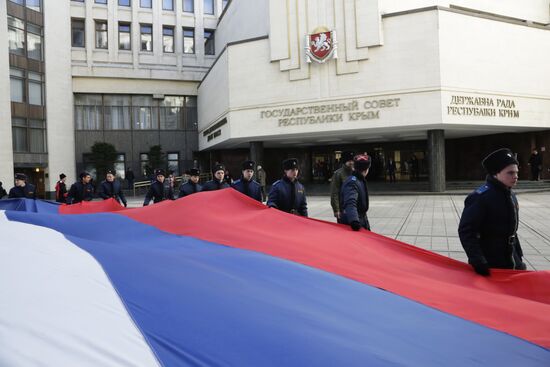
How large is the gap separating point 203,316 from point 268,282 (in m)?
0.81

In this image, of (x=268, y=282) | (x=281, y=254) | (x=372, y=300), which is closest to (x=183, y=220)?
(x=281, y=254)

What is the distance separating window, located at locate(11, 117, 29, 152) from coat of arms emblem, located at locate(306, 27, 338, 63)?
810 inches

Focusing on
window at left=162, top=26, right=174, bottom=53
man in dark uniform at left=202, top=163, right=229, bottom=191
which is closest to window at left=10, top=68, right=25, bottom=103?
window at left=162, top=26, right=174, bottom=53

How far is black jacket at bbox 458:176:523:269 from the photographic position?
3.54 metres

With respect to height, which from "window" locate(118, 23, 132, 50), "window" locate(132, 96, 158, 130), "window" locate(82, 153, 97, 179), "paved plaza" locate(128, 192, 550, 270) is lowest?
"paved plaza" locate(128, 192, 550, 270)

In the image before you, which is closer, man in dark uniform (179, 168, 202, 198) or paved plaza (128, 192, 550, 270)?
paved plaza (128, 192, 550, 270)

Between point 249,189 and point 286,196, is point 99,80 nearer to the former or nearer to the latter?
point 249,189

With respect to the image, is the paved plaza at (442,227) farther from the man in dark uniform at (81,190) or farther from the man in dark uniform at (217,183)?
the man in dark uniform at (81,190)

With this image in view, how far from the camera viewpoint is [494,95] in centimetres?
2398

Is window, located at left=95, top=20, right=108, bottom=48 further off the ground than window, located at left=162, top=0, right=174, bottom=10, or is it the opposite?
window, located at left=162, top=0, right=174, bottom=10

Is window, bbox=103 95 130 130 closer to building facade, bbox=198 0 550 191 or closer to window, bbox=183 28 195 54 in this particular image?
window, bbox=183 28 195 54

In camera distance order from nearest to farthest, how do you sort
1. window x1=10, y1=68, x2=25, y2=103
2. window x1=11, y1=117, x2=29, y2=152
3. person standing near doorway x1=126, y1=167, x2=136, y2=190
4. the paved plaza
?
the paved plaza → window x1=10, y1=68, x2=25, y2=103 → window x1=11, y1=117, x2=29, y2=152 → person standing near doorway x1=126, y1=167, x2=136, y2=190

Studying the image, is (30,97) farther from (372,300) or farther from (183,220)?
(372,300)

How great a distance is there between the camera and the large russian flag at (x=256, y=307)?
1.74 meters
